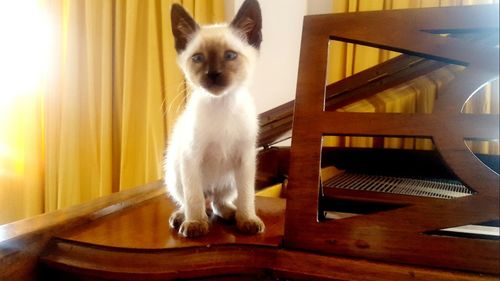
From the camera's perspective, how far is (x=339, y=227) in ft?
2.09

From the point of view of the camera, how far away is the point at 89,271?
0.66 m

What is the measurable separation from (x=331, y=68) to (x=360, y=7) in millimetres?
326

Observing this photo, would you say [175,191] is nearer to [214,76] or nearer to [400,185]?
[214,76]

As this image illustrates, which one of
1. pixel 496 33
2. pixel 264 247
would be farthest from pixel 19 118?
pixel 496 33

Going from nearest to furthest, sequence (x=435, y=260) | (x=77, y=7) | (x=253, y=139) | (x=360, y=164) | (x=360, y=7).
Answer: (x=435, y=260), (x=253, y=139), (x=360, y=164), (x=360, y=7), (x=77, y=7)

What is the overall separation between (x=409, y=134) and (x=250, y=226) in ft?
1.18

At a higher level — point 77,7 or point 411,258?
point 77,7

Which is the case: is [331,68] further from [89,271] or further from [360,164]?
[89,271]

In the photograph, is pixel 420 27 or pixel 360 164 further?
pixel 360 164

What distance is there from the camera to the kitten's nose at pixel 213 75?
810mm

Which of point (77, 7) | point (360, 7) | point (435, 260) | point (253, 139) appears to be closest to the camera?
point (435, 260)

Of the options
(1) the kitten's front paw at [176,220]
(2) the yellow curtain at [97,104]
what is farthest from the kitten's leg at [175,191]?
(2) the yellow curtain at [97,104]

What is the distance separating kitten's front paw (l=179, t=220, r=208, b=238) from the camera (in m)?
0.75

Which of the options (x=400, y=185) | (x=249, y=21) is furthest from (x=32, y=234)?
(x=400, y=185)
